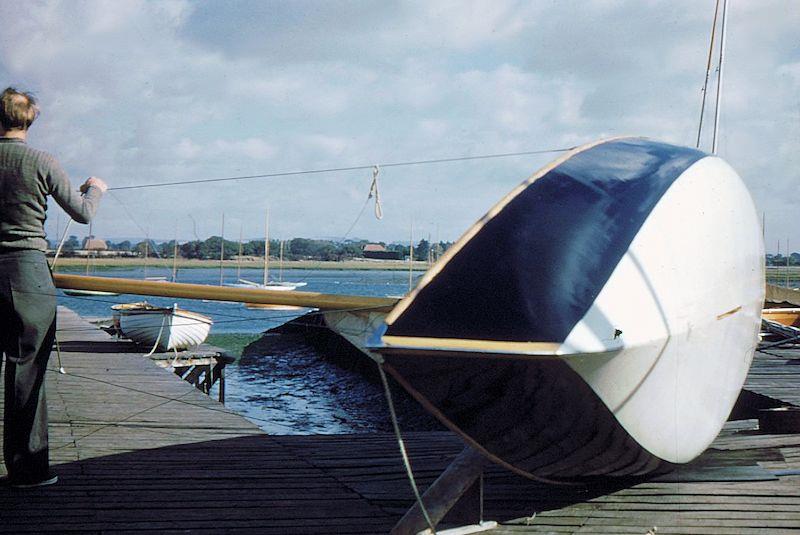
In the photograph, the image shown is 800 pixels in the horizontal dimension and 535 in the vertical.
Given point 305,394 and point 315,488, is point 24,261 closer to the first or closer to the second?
point 315,488

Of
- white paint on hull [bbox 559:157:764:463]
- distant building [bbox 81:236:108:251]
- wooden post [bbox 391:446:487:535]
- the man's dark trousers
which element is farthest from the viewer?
distant building [bbox 81:236:108:251]

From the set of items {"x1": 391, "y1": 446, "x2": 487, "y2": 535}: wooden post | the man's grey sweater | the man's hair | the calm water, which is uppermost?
the man's hair

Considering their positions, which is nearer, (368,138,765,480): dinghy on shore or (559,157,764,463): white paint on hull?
(368,138,765,480): dinghy on shore

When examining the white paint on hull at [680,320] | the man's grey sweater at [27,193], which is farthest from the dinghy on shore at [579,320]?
the man's grey sweater at [27,193]

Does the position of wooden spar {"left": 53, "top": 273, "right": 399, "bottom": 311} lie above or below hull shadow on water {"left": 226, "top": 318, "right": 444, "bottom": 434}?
above

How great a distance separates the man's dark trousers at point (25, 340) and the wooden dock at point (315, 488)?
17.1 inches

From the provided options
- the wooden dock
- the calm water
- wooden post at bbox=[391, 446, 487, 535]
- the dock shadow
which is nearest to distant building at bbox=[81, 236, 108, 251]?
the calm water

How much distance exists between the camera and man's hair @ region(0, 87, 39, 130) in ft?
14.8

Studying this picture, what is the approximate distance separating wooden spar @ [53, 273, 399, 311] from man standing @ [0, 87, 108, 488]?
1.27ft

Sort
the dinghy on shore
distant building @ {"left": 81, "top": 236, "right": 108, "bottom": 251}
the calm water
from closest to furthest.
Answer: the dinghy on shore
distant building @ {"left": 81, "top": 236, "right": 108, "bottom": 251}
the calm water

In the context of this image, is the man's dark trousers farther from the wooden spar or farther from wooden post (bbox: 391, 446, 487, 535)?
wooden post (bbox: 391, 446, 487, 535)

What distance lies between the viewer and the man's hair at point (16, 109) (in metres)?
4.51

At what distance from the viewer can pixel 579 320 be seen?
3422 millimetres

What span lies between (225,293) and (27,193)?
131cm
